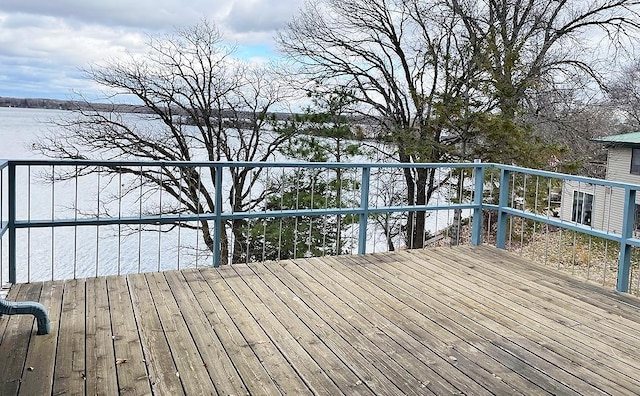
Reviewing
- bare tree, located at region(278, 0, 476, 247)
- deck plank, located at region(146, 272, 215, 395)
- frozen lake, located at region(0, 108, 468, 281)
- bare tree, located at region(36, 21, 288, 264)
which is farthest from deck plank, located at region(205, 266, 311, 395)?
bare tree, located at region(278, 0, 476, 247)

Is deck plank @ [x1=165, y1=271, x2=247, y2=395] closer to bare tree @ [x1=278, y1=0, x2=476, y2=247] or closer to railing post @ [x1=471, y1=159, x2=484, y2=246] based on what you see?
railing post @ [x1=471, y1=159, x2=484, y2=246]

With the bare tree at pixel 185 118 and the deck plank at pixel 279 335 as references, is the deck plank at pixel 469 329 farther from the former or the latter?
the bare tree at pixel 185 118

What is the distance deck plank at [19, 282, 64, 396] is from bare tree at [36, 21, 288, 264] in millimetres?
5990

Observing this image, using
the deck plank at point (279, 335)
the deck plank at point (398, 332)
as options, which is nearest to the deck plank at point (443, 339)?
the deck plank at point (398, 332)

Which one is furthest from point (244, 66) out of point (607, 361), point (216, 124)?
point (607, 361)

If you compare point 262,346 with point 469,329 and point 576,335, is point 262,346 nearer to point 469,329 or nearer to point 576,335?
point 469,329

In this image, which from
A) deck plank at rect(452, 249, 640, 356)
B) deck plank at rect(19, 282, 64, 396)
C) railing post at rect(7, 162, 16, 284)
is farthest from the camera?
railing post at rect(7, 162, 16, 284)

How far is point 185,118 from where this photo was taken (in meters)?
10.1

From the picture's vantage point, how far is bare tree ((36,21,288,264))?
30.3 feet

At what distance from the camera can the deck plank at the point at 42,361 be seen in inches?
87.7

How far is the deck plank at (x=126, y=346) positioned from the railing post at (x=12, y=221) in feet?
2.24

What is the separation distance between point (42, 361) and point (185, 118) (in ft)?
26.5

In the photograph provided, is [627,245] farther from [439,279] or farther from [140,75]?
[140,75]

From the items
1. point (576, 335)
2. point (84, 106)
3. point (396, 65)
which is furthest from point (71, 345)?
point (396, 65)
